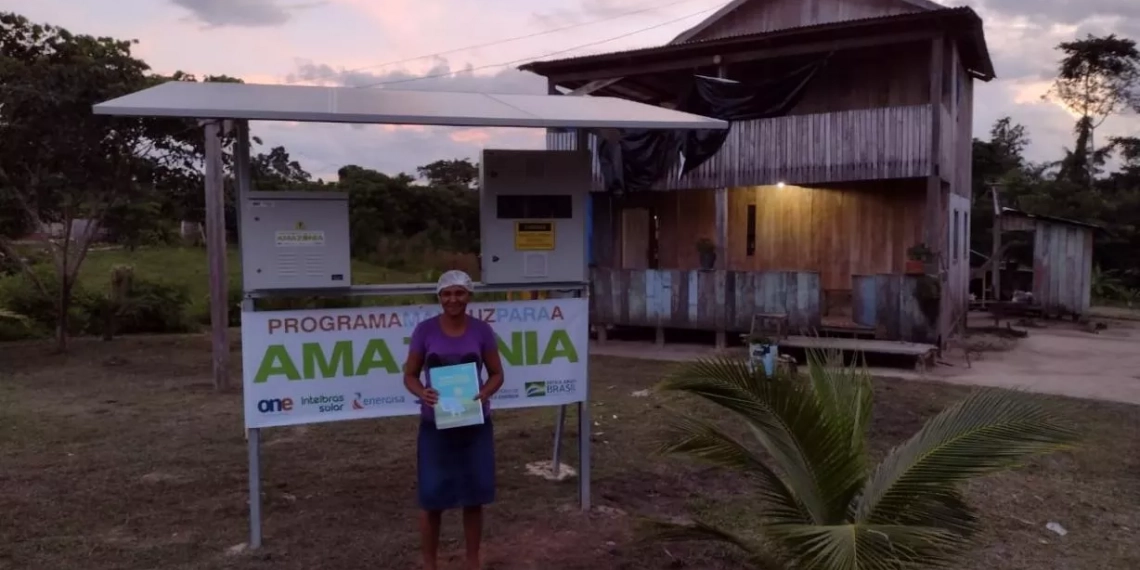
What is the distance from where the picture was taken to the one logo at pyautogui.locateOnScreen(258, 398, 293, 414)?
4.67m

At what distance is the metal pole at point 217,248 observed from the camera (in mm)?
9578

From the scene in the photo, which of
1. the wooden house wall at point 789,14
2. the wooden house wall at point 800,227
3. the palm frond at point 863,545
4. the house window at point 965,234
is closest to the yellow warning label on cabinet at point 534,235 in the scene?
the palm frond at point 863,545

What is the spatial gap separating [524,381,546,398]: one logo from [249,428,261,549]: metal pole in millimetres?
1524

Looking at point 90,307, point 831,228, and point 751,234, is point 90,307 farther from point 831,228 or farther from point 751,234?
point 831,228

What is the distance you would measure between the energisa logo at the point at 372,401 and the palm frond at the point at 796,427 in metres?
1.95

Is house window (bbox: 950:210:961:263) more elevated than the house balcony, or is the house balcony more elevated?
the house balcony

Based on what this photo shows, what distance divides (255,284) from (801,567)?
3101 millimetres

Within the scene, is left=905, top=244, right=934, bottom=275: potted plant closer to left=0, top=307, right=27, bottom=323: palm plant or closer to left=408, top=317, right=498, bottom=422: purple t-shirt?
left=408, top=317, right=498, bottom=422: purple t-shirt

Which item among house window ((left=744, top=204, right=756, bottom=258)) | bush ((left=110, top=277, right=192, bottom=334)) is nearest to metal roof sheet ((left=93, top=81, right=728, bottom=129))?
house window ((left=744, top=204, right=756, bottom=258))

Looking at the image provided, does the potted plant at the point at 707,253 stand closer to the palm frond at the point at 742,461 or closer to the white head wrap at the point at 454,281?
the white head wrap at the point at 454,281

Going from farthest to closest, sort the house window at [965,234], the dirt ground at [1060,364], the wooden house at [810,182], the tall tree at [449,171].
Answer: the tall tree at [449,171] < the house window at [965,234] < the wooden house at [810,182] < the dirt ground at [1060,364]

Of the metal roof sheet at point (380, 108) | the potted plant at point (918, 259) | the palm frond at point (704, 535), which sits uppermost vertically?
the metal roof sheet at point (380, 108)

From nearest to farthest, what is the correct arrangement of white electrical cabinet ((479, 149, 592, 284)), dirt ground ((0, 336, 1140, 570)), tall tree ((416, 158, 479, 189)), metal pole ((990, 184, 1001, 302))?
dirt ground ((0, 336, 1140, 570)) → white electrical cabinet ((479, 149, 592, 284)) → metal pole ((990, 184, 1001, 302)) → tall tree ((416, 158, 479, 189))

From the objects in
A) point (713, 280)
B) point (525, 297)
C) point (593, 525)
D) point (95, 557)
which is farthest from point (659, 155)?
point (95, 557)
